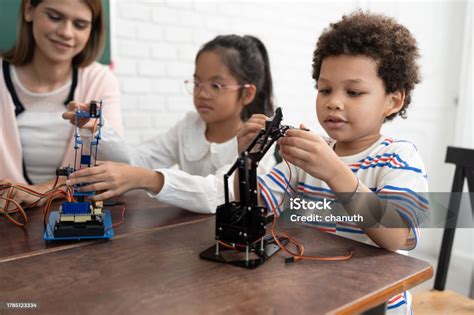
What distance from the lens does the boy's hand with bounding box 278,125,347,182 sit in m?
0.92

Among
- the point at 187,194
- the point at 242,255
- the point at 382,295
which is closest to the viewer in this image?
the point at 382,295

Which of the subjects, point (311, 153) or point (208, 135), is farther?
point (208, 135)

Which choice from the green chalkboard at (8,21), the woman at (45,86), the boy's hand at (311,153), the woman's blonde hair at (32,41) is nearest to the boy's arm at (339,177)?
the boy's hand at (311,153)

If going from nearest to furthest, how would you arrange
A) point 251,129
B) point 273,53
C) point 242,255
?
point 242,255 → point 251,129 → point 273,53

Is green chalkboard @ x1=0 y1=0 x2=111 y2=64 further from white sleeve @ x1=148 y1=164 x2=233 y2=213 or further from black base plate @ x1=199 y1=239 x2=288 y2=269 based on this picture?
black base plate @ x1=199 y1=239 x2=288 y2=269

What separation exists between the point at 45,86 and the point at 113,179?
2.63 ft

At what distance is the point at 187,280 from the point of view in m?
0.77

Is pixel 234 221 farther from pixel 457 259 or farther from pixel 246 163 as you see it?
pixel 457 259

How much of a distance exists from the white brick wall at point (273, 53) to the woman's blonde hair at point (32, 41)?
64cm

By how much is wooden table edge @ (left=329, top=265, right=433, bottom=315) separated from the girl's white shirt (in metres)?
0.55

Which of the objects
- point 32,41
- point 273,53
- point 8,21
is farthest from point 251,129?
point 273,53

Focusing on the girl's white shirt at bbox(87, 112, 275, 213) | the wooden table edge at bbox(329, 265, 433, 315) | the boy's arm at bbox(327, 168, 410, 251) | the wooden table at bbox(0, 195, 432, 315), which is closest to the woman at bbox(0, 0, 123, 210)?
the girl's white shirt at bbox(87, 112, 275, 213)

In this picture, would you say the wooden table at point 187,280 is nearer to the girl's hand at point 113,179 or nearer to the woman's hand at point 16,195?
the girl's hand at point 113,179

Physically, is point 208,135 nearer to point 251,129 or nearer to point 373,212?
point 251,129
